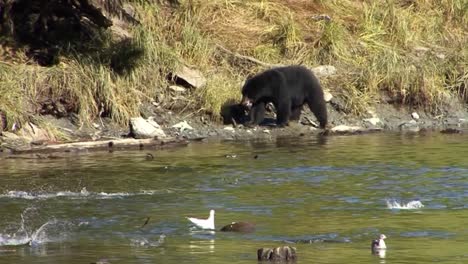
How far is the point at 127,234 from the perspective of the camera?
32.2 ft

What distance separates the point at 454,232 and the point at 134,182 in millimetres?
4182

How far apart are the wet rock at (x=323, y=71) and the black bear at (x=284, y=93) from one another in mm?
1599

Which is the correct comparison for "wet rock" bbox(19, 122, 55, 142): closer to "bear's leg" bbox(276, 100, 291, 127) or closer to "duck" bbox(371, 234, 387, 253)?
"bear's leg" bbox(276, 100, 291, 127)

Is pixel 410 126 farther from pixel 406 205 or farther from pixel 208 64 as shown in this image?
pixel 406 205

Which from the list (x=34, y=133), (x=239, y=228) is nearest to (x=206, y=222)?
(x=239, y=228)

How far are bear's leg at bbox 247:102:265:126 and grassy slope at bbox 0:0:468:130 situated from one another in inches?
17.7

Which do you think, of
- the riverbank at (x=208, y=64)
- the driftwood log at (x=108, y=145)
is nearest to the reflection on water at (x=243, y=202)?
the driftwood log at (x=108, y=145)

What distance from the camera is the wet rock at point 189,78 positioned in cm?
1802

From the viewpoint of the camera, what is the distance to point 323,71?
1923 cm

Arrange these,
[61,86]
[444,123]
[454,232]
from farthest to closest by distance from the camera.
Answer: [444,123]
[61,86]
[454,232]

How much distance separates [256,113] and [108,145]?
2824 millimetres

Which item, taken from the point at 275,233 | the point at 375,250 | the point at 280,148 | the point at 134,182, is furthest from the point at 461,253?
the point at 280,148

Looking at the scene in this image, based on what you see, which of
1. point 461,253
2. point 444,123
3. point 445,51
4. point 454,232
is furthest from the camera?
point 445,51

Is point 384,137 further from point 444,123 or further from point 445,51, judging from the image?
point 445,51
